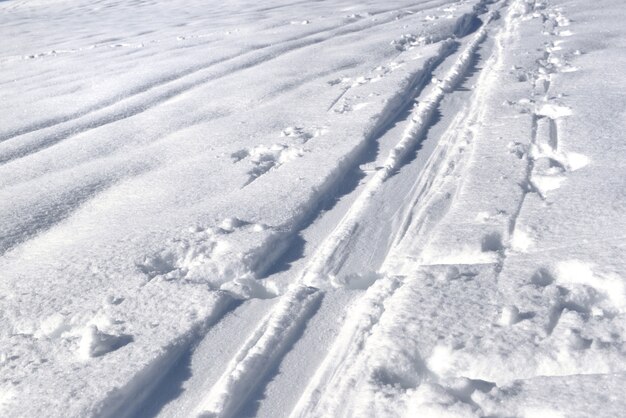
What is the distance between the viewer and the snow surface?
6.45 ft

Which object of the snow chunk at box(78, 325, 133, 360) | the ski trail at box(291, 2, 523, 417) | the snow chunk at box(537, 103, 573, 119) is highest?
the snow chunk at box(78, 325, 133, 360)

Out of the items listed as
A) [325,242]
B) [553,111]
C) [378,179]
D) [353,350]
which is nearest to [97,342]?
[353,350]

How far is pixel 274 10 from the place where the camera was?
36.9ft

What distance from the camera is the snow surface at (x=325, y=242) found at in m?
1.96

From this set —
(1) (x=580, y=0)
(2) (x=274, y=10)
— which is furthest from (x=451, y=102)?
(2) (x=274, y=10)

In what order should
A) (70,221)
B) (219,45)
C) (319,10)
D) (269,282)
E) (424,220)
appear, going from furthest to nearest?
1. (319,10)
2. (219,45)
3. (70,221)
4. (424,220)
5. (269,282)

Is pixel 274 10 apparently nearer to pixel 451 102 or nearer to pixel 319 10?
pixel 319 10

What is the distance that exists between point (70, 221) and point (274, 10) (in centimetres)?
889

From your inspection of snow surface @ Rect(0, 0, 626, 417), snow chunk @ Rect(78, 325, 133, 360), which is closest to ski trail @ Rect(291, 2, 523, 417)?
snow surface @ Rect(0, 0, 626, 417)

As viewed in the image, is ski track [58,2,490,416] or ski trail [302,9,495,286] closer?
ski track [58,2,490,416]

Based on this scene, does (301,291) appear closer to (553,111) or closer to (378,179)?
(378,179)

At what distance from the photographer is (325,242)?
9.34ft

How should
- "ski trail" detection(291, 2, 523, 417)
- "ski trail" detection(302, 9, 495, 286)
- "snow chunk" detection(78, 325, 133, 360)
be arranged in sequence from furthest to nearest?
"ski trail" detection(302, 9, 495, 286) < "snow chunk" detection(78, 325, 133, 360) < "ski trail" detection(291, 2, 523, 417)

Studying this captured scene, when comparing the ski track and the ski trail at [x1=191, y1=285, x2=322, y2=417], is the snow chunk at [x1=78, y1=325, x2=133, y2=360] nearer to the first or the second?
the ski track
